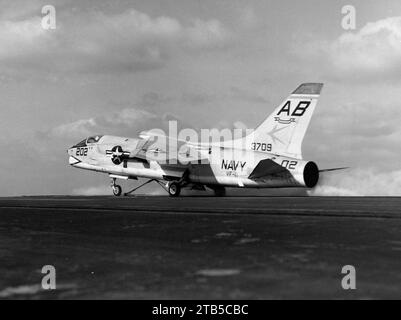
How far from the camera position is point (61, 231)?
1135 cm

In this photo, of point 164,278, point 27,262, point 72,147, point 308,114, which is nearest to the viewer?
point 164,278

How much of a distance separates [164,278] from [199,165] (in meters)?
28.2

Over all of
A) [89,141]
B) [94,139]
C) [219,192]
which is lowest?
[219,192]

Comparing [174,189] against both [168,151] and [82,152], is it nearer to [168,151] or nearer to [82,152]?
[168,151]

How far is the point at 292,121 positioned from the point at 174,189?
9.74 m

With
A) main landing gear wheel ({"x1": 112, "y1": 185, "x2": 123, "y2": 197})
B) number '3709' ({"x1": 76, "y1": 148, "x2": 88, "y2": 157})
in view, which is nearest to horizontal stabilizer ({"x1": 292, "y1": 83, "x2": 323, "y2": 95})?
main landing gear wheel ({"x1": 112, "y1": 185, "x2": 123, "y2": 197})

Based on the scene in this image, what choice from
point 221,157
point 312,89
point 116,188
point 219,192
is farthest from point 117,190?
point 312,89

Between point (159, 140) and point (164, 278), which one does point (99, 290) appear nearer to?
point (164, 278)

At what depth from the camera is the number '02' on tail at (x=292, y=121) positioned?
98.9 ft

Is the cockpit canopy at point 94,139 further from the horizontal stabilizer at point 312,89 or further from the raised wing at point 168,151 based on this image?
the horizontal stabilizer at point 312,89

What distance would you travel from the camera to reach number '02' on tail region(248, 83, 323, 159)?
98.9ft

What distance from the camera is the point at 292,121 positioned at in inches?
1203

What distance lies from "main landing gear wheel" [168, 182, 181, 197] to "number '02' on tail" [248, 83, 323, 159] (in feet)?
23.8
